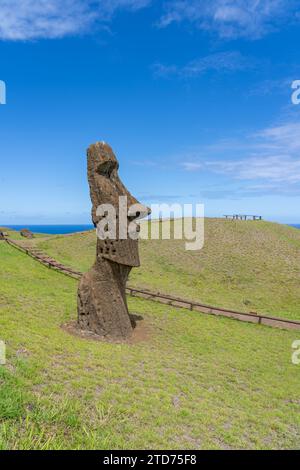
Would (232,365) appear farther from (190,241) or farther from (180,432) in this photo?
(190,241)

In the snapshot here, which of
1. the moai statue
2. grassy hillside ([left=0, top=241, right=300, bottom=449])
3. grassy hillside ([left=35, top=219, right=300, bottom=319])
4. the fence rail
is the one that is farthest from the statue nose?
grassy hillside ([left=35, top=219, right=300, bottom=319])

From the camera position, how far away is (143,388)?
8719mm

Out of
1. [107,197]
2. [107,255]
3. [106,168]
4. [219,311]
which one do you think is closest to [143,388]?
[107,255]

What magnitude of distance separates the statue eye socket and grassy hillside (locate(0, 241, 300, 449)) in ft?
22.0

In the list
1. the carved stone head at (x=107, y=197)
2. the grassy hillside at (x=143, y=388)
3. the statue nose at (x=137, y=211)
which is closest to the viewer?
the grassy hillside at (x=143, y=388)

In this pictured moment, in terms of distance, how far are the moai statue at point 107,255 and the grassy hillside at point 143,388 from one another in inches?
41.5

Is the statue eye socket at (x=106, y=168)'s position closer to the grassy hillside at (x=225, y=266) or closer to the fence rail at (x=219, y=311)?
the fence rail at (x=219, y=311)

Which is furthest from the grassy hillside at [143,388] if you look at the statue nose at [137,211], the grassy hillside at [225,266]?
the grassy hillside at [225,266]

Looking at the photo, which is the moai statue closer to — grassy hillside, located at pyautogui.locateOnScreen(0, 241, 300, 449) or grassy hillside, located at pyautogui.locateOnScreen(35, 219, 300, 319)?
grassy hillside, located at pyautogui.locateOnScreen(0, 241, 300, 449)

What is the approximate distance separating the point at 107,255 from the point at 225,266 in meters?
21.9

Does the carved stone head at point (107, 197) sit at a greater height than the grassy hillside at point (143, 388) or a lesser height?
greater

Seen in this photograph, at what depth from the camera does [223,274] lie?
31.1m

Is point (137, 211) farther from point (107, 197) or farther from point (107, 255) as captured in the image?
point (107, 255)

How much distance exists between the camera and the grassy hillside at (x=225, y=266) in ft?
85.6
